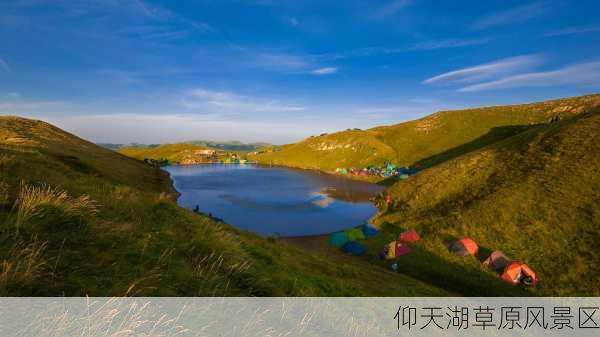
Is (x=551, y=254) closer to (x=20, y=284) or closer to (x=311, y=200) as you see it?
(x=20, y=284)

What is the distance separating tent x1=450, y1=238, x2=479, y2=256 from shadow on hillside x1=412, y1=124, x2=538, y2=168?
366 feet

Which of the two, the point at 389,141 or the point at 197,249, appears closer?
the point at 197,249

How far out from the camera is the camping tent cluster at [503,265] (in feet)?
89.5

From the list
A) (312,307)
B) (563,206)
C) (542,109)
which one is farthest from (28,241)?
(542,109)

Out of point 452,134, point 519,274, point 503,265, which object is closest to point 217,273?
point 519,274

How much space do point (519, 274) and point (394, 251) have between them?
13204 mm

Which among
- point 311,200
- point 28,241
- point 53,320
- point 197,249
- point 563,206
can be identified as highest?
point 28,241

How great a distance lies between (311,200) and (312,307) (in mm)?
79799

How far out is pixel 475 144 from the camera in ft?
471

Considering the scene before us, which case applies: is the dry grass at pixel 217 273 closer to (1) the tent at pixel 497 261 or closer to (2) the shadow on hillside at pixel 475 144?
(1) the tent at pixel 497 261

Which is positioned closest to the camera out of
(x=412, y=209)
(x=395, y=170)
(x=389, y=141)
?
(x=412, y=209)

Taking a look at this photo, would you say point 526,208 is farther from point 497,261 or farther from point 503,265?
point 503,265

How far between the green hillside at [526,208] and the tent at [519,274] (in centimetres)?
103

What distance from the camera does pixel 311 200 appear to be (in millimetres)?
85875
